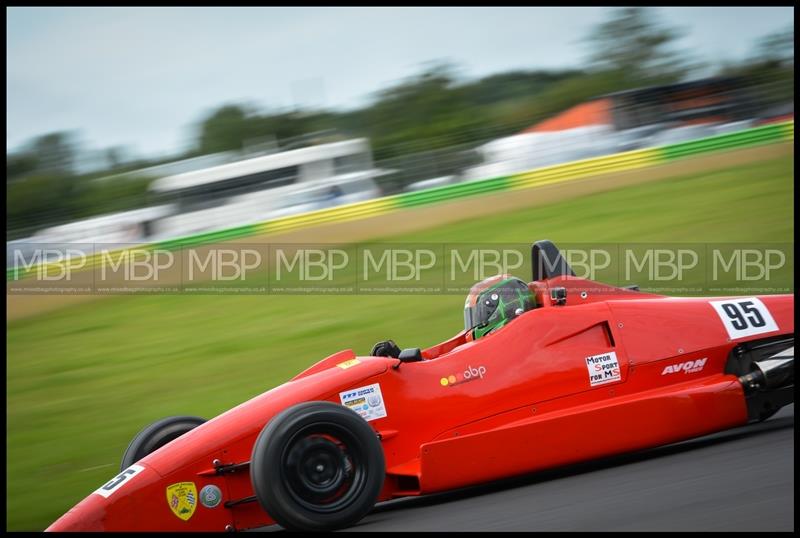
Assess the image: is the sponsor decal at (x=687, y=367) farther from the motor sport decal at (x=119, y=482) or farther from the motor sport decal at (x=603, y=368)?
the motor sport decal at (x=119, y=482)

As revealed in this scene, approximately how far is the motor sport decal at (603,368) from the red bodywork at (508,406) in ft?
0.06

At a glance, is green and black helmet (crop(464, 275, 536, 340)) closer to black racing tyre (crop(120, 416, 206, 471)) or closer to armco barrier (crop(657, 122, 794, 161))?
black racing tyre (crop(120, 416, 206, 471))

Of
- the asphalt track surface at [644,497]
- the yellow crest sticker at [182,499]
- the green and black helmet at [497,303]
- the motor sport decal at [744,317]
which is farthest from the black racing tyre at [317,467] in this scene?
the motor sport decal at [744,317]

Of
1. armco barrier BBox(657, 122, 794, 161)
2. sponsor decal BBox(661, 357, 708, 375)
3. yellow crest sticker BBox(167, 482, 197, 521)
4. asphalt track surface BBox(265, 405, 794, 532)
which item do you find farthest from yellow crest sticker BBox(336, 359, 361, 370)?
armco barrier BBox(657, 122, 794, 161)

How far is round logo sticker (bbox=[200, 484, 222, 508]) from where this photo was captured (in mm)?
4480

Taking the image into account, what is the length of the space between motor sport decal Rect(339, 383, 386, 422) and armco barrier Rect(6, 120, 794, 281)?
10.7 meters

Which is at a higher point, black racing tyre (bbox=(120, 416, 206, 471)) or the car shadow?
black racing tyre (bbox=(120, 416, 206, 471))

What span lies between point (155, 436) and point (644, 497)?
9.23 ft

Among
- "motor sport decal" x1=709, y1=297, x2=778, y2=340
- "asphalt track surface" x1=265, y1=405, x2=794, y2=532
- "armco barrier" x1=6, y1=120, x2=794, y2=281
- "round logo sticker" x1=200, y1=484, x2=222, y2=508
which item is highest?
"armco barrier" x1=6, y1=120, x2=794, y2=281

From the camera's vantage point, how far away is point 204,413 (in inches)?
334

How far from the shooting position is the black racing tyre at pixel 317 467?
4.22 metres

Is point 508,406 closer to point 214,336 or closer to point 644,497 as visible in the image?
point 644,497

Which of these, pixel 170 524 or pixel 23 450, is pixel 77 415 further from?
pixel 170 524

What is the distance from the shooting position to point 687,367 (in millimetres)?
5363
